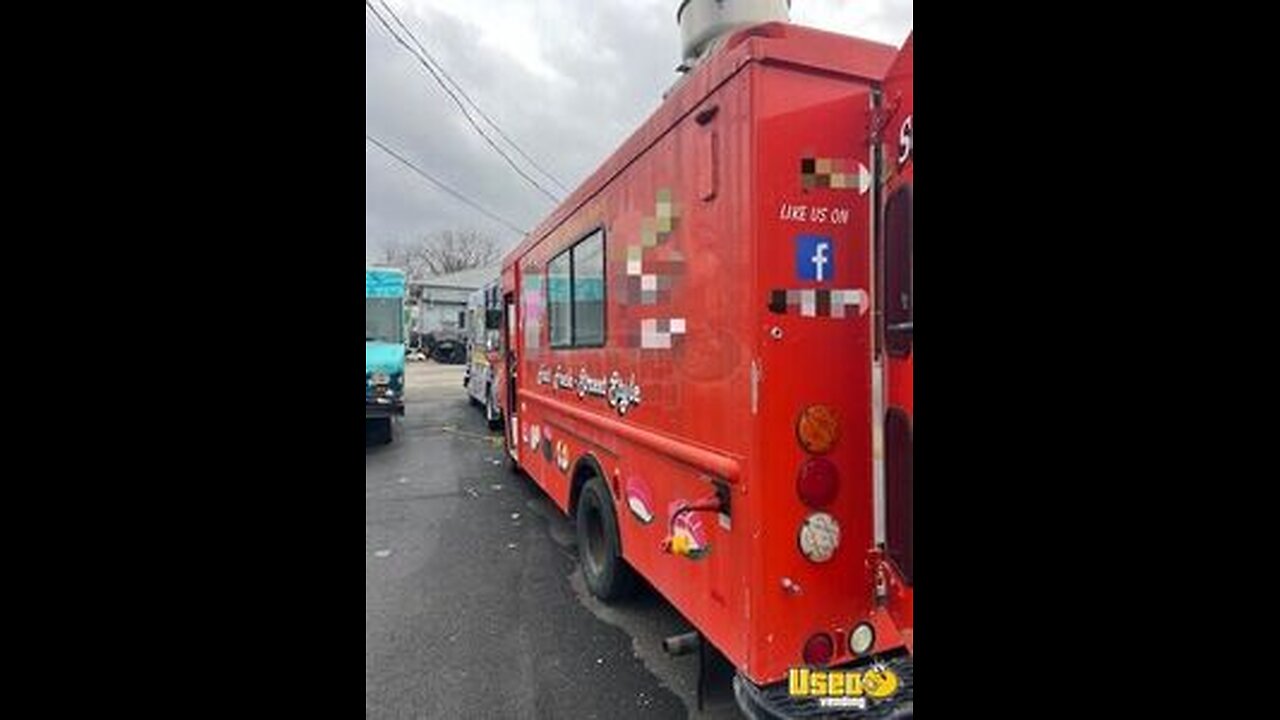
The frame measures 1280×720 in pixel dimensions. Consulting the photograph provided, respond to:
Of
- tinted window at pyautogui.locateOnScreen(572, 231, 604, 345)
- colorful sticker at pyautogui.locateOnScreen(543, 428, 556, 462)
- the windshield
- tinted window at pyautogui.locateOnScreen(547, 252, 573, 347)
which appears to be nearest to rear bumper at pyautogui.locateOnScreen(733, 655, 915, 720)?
tinted window at pyautogui.locateOnScreen(572, 231, 604, 345)

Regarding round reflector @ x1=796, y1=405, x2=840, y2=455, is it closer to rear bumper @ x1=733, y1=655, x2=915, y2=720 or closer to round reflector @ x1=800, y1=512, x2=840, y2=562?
round reflector @ x1=800, y1=512, x2=840, y2=562

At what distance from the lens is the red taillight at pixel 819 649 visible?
218cm

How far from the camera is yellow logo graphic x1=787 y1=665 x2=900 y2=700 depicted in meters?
2.13

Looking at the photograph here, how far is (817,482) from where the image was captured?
7.03ft

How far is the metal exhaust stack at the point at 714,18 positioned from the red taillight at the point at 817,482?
217 centimetres

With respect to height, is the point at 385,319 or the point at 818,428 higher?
the point at 385,319

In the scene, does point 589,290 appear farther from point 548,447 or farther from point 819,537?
point 819,537

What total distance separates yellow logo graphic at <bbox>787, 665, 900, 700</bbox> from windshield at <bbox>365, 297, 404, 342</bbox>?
1037cm

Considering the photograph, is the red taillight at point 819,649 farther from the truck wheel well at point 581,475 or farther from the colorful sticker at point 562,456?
the colorful sticker at point 562,456

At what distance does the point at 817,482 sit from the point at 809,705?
0.74 metres

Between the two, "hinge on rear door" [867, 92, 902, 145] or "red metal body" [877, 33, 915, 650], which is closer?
"red metal body" [877, 33, 915, 650]

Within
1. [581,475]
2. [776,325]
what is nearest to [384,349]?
[581,475]
